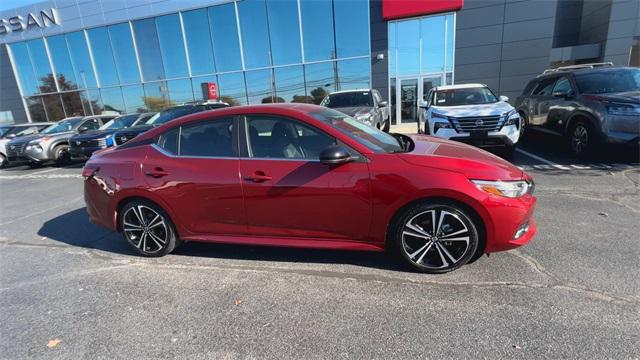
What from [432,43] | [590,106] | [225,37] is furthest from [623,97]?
[225,37]

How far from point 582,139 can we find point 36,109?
32315mm

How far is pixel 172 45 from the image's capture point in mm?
19141

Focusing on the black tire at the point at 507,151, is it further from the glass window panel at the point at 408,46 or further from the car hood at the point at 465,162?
the glass window panel at the point at 408,46

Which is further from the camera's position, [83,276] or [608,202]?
[608,202]

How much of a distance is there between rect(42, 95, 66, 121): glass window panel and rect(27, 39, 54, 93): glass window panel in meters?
0.50

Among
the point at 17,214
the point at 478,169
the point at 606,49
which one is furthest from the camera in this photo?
the point at 606,49

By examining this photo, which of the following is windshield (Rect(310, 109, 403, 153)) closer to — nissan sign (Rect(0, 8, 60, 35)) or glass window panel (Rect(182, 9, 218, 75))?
glass window panel (Rect(182, 9, 218, 75))

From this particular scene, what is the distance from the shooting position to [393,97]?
52.5 feet

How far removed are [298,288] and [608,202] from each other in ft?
14.7

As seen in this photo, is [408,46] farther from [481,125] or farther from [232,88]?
[232,88]

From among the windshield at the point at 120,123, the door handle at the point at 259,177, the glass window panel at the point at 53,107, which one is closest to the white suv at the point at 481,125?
the door handle at the point at 259,177

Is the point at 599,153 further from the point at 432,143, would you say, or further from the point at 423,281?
the point at 423,281

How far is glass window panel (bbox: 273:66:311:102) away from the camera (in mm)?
17266

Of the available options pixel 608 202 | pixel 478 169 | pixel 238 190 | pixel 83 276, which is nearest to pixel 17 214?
pixel 83 276
